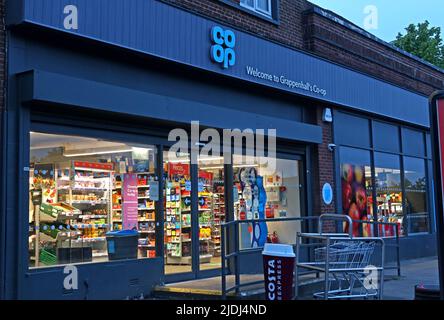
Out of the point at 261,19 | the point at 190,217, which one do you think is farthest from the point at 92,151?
the point at 261,19

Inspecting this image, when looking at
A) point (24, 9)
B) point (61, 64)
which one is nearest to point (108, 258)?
point (61, 64)

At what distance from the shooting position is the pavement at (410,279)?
9.10 metres

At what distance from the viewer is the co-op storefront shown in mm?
7316

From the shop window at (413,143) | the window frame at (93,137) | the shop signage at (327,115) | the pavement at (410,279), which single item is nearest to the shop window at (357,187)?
the shop signage at (327,115)

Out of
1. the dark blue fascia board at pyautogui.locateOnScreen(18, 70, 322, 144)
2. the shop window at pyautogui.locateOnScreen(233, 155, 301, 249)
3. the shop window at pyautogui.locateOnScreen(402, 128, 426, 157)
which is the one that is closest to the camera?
the dark blue fascia board at pyautogui.locateOnScreen(18, 70, 322, 144)

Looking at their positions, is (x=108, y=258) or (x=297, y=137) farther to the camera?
(x=297, y=137)

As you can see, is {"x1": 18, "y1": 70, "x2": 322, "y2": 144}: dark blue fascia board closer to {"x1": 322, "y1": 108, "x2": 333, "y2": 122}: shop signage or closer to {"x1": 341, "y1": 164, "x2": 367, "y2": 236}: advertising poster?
{"x1": 322, "y1": 108, "x2": 333, "y2": 122}: shop signage

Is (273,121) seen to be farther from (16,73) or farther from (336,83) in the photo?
(16,73)

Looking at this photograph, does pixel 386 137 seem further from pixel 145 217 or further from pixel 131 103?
pixel 131 103

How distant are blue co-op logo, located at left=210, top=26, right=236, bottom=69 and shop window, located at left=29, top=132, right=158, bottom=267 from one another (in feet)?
6.61

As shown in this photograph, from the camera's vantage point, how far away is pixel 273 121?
36.0 ft

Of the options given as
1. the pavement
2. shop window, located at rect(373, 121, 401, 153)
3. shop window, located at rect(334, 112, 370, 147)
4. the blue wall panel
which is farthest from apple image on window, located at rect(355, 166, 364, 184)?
the pavement

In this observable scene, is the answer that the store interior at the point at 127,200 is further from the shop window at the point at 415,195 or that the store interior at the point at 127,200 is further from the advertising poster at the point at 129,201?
the shop window at the point at 415,195
